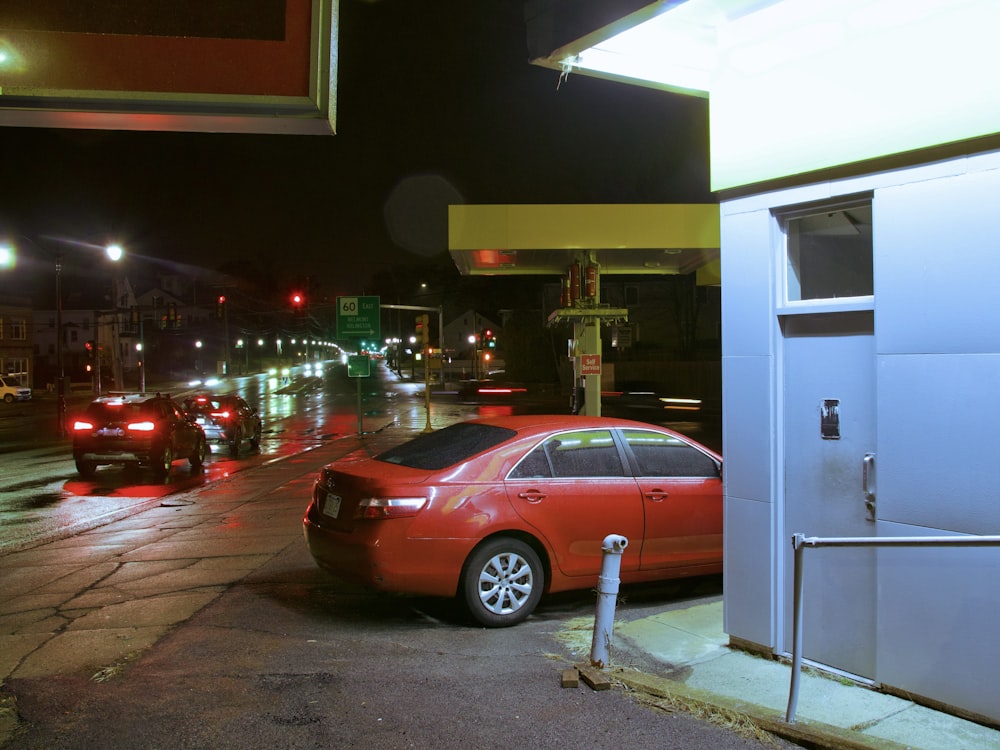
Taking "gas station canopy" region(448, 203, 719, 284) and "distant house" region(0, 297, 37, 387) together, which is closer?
"gas station canopy" region(448, 203, 719, 284)

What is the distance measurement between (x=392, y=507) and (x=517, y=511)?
0.96 meters

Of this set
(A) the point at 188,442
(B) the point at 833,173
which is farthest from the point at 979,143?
(A) the point at 188,442

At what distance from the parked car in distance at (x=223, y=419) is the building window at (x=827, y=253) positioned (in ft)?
57.0

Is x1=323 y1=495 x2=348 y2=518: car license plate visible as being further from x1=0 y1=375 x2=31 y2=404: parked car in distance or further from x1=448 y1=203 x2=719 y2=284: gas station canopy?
x1=0 y1=375 x2=31 y2=404: parked car in distance

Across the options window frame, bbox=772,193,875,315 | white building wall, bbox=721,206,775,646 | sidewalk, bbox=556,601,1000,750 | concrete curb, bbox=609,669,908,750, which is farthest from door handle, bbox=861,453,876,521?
concrete curb, bbox=609,669,908,750

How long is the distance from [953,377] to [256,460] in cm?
1726

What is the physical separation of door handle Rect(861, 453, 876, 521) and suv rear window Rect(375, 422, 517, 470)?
2.80 m

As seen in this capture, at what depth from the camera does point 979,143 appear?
4027mm

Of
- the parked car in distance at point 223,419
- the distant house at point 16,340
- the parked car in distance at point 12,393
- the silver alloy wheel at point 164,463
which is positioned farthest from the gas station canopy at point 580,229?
the distant house at point 16,340

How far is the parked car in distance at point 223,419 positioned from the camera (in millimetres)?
20188

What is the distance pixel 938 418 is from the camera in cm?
416

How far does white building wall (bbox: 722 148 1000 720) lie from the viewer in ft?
13.1

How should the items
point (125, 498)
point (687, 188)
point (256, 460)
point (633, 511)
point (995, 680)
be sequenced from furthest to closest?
point (687, 188), point (256, 460), point (125, 498), point (633, 511), point (995, 680)

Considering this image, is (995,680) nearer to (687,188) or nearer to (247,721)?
(247,721)
